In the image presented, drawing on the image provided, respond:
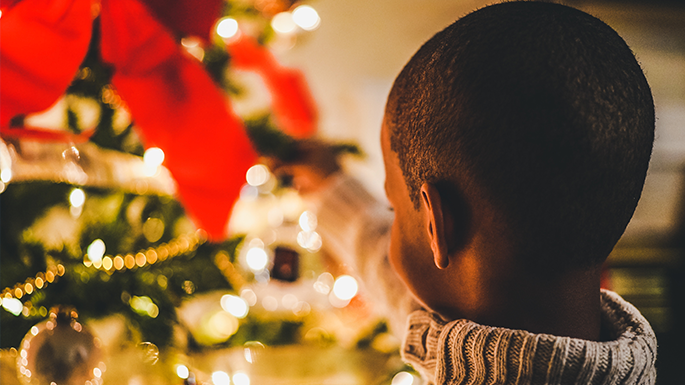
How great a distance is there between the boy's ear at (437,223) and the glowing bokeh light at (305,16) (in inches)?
20.3

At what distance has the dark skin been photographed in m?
0.35

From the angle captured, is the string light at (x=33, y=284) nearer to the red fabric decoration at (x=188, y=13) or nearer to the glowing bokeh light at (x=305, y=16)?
the red fabric decoration at (x=188, y=13)

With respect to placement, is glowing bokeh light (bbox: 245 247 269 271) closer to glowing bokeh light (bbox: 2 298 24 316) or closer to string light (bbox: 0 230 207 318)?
string light (bbox: 0 230 207 318)

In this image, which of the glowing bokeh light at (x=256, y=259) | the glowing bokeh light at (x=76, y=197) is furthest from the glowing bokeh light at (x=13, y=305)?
the glowing bokeh light at (x=256, y=259)

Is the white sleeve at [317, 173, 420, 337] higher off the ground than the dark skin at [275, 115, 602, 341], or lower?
higher

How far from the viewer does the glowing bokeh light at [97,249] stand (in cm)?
49

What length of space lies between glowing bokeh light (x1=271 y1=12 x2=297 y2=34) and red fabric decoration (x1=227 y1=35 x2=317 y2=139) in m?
0.05

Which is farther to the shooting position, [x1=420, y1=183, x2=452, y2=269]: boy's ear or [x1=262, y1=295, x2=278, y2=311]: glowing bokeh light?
[x1=262, y1=295, x2=278, y2=311]: glowing bokeh light

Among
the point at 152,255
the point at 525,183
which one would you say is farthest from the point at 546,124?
the point at 152,255

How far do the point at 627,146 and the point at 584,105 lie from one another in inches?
1.9

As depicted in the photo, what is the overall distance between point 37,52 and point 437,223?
36 cm

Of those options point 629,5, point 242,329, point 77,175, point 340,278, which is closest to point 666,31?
point 629,5

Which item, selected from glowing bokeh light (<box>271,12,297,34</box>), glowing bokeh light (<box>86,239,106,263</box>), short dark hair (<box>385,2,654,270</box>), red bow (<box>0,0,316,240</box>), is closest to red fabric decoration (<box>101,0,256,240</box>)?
red bow (<box>0,0,316,240</box>)

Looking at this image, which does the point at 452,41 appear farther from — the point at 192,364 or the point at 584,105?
the point at 192,364
